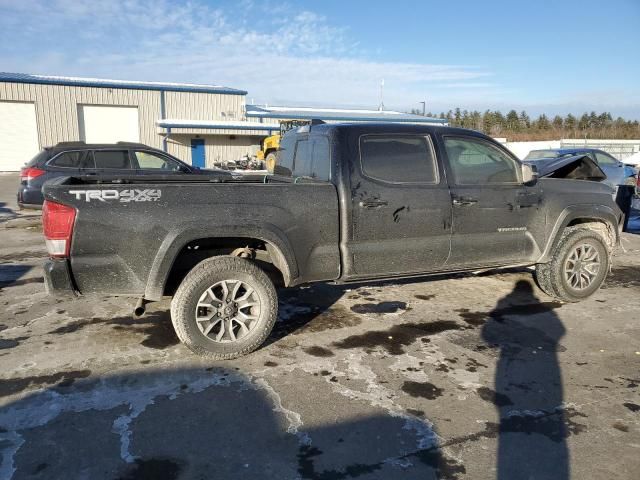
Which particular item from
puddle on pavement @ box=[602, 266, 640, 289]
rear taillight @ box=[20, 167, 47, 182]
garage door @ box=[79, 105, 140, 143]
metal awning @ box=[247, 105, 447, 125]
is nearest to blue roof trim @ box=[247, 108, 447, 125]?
metal awning @ box=[247, 105, 447, 125]

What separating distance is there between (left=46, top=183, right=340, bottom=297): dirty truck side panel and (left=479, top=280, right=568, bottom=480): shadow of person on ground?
192 cm

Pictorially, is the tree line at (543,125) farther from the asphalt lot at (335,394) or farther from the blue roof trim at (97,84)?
the asphalt lot at (335,394)

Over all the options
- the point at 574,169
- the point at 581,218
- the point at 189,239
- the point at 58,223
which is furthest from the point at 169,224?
the point at 574,169

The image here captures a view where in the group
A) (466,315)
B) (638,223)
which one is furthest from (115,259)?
(638,223)

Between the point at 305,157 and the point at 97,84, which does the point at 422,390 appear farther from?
the point at 97,84

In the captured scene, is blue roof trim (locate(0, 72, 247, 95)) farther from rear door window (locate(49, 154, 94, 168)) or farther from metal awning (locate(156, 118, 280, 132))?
rear door window (locate(49, 154, 94, 168))

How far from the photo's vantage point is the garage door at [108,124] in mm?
29953

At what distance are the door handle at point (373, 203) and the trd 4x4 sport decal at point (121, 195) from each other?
1.73 m

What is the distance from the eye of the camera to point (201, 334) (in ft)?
13.1

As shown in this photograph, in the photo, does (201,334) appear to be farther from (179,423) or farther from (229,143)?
(229,143)

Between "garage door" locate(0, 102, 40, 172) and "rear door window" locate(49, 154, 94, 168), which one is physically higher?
"garage door" locate(0, 102, 40, 172)

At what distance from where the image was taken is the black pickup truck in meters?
3.72

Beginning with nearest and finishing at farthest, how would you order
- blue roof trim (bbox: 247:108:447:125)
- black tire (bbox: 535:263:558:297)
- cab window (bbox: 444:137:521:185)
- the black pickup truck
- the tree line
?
1. the black pickup truck
2. cab window (bbox: 444:137:521:185)
3. black tire (bbox: 535:263:558:297)
4. blue roof trim (bbox: 247:108:447:125)
5. the tree line

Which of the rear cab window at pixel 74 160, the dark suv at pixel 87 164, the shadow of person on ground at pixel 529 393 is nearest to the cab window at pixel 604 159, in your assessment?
the shadow of person on ground at pixel 529 393
